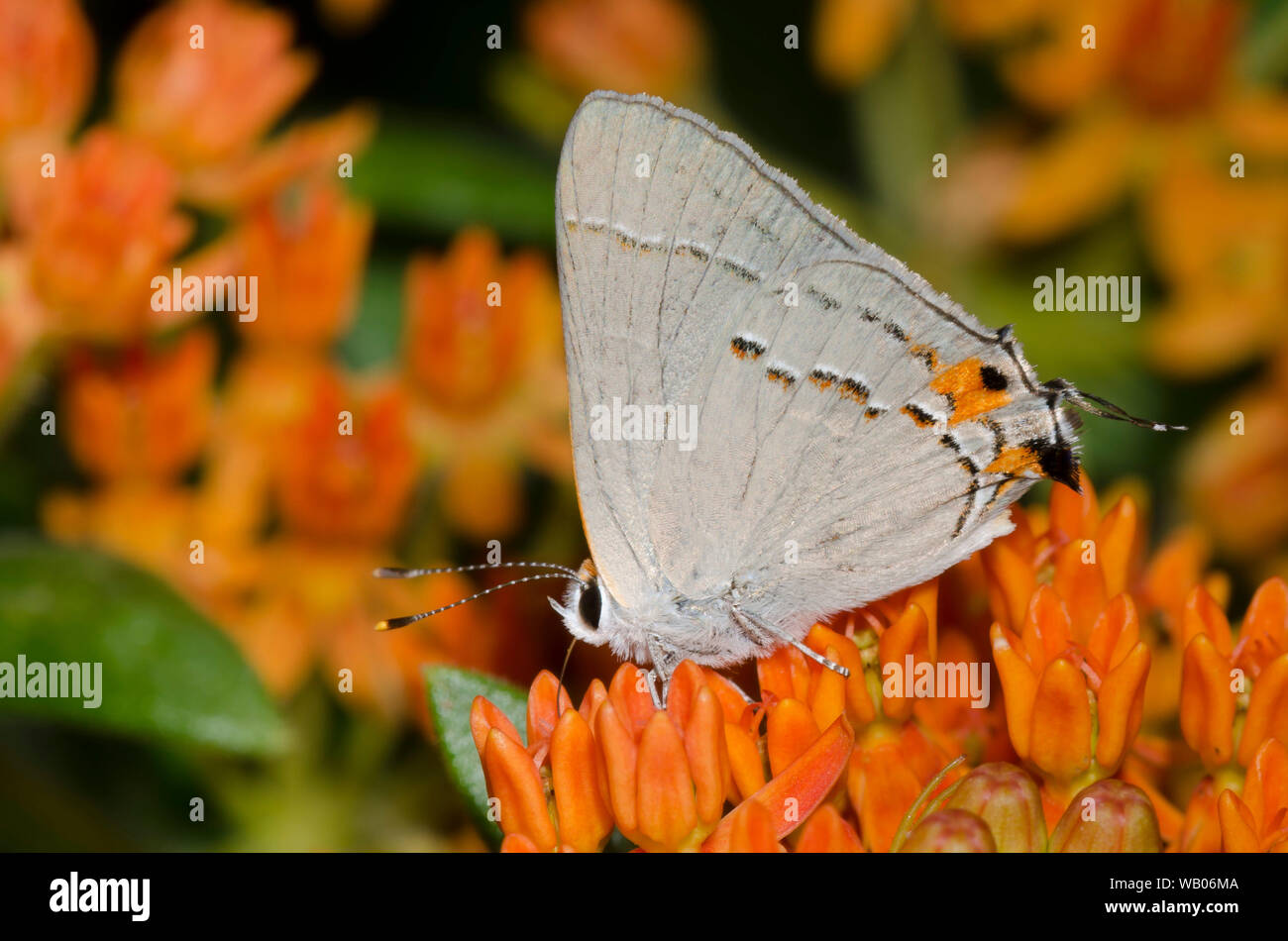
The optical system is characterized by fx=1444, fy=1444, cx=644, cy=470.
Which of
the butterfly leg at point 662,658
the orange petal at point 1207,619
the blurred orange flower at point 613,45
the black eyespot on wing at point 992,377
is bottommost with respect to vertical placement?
the butterfly leg at point 662,658

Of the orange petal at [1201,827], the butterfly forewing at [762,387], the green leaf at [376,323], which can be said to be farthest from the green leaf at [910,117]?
the orange petal at [1201,827]

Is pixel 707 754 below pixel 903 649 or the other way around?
below

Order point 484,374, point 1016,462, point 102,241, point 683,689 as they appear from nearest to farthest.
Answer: point 683,689
point 1016,462
point 102,241
point 484,374

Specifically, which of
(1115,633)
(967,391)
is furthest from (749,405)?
(1115,633)

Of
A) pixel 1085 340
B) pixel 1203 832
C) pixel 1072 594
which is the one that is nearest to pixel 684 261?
pixel 1072 594

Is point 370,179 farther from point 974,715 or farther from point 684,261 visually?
point 974,715

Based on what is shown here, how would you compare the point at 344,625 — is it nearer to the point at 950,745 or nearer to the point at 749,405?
the point at 749,405

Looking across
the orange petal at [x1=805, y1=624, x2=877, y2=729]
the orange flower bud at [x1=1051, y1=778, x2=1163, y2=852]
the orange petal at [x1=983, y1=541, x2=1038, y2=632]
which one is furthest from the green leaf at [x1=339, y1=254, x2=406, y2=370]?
the orange flower bud at [x1=1051, y1=778, x2=1163, y2=852]

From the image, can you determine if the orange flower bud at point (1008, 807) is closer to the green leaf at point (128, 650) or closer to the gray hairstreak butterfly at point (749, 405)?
the gray hairstreak butterfly at point (749, 405)
